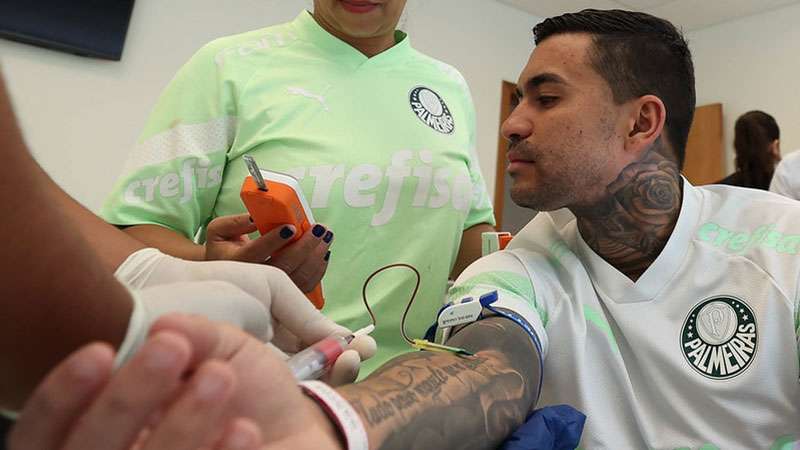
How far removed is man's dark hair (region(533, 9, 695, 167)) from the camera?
1233 mm

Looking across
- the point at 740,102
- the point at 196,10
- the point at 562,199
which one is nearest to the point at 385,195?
the point at 562,199

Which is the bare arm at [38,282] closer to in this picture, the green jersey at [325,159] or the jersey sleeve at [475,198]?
the green jersey at [325,159]

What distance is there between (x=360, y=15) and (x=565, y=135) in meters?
0.41

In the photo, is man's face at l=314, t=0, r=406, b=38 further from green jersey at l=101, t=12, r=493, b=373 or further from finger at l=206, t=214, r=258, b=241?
finger at l=206, t=214, r=258, b=241

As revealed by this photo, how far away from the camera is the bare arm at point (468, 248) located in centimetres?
133

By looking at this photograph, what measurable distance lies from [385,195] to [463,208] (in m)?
0.17

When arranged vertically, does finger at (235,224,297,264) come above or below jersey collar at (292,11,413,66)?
below

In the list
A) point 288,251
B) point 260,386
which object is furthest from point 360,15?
point 260,386

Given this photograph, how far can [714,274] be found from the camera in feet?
3.38

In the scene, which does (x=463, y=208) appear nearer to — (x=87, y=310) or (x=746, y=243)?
(x=746, y=243)

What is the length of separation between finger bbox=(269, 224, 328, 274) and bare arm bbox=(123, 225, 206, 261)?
17 cm

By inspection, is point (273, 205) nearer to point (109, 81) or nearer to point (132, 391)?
point (132, 391)

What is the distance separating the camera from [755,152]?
334 centimetres

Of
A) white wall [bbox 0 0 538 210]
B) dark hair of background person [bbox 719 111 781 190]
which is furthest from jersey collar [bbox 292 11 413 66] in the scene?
dark hair of background person [bbox 719 111 781 190]
